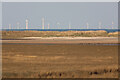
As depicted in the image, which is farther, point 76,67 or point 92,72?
point 76,67

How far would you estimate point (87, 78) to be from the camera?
639 inches

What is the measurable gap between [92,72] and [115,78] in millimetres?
2394

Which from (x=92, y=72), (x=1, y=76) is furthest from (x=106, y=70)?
(x=1, y=76)

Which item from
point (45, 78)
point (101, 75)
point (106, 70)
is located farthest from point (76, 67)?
point (45, 78)

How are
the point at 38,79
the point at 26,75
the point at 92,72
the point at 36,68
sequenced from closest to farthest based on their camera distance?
the point at 38,79
the point at 26,75
the point at 92,72
the point at 36,68

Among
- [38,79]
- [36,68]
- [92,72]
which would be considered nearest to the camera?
[38,79]

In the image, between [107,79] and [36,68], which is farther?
[36,68]

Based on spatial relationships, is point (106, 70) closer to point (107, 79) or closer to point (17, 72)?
point (107, 79)

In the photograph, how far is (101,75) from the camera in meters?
17.2

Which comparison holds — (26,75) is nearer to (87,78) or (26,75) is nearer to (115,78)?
(87,78)

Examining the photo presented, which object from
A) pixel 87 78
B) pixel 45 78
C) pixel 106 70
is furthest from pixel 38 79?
pixel 106 70

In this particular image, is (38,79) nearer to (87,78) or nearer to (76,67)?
(87,78)

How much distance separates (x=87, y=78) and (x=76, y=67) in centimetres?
456

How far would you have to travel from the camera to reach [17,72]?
18.4m
